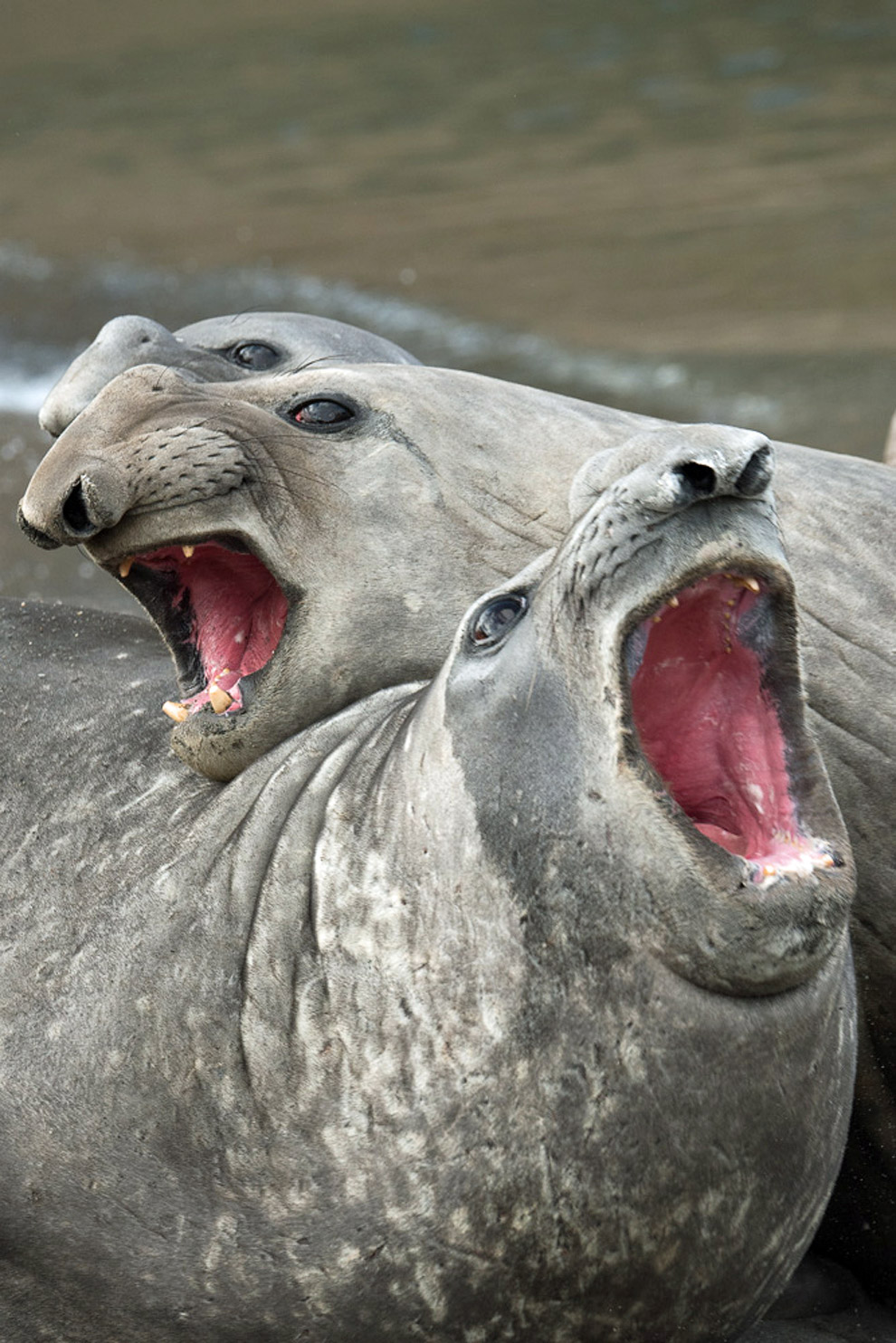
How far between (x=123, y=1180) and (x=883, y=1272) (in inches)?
61.3

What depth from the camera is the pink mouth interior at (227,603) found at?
4.02 meters

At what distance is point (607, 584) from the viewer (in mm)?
2764

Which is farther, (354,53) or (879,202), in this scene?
(354,53)

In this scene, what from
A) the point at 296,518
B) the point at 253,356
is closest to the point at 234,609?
the point at 296,518

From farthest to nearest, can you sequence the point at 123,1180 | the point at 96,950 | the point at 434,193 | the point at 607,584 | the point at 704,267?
the point at 434,193 < the point at 704,267 < the point at 96,950 < the point at 123,1180 < the point at 607,584

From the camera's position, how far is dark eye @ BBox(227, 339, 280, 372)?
15.3ft

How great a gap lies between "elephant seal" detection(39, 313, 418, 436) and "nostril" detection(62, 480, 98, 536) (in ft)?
2.03

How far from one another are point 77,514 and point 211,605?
0.40 metres

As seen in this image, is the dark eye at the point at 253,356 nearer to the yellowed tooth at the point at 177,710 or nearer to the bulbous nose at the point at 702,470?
the yellowed tooth at the point at 177,710

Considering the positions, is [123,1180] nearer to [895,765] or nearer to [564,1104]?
[564,1104]

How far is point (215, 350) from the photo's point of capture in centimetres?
471

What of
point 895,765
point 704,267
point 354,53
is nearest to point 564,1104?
point 895,765

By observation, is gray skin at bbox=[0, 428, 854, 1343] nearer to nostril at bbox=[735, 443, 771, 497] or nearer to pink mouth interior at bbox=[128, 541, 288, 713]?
nostril at bbox=[735, 443, 771, 497]

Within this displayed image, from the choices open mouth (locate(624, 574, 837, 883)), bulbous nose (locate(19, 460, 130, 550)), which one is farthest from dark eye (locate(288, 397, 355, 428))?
open mouth (locate(624, 574, 837, 883))
